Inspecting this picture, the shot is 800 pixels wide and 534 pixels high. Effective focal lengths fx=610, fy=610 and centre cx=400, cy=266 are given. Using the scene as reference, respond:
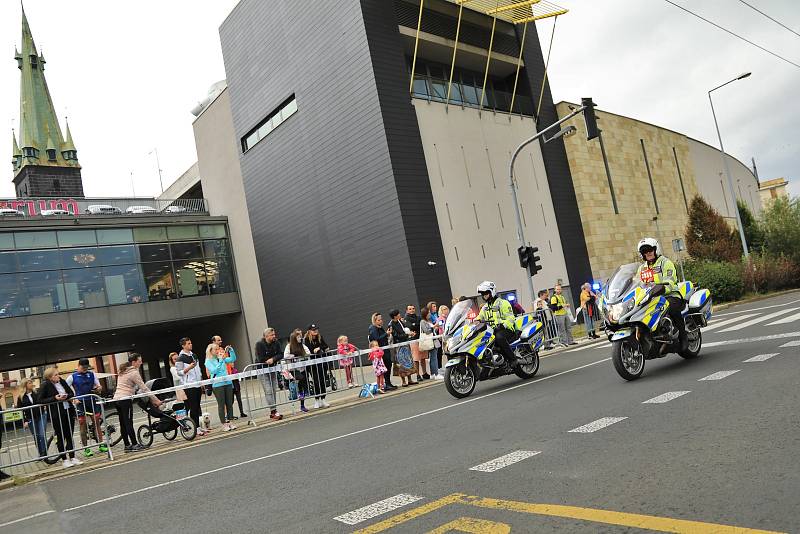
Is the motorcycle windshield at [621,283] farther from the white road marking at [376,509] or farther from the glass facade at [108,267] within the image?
the glass facade at [108,267]

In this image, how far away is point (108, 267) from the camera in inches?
1112

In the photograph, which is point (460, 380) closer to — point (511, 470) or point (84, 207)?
point (511, 470)

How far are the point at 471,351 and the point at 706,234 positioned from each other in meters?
30.9

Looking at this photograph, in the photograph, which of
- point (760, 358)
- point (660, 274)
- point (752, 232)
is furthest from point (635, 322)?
point (752, 232)

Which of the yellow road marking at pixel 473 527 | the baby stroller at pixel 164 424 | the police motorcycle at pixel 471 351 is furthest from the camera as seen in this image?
the baby stroller at pixel 164 424

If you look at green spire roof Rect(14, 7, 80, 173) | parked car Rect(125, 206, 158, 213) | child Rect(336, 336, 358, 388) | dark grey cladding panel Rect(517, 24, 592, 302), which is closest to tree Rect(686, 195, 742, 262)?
dark grey cladding panel Rect(517, 24, 592, 302)

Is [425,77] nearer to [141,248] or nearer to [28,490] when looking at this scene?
[141,248]

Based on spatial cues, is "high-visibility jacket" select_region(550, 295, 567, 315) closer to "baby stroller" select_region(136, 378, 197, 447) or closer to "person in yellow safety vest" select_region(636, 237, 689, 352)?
"person in yellow safety vest" select_region(636, 237, 689, 352)

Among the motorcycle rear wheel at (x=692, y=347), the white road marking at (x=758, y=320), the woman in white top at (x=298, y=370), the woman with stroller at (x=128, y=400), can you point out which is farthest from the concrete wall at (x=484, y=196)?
the woman with stroller at (x=128, y=400)

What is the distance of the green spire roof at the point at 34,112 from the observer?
6900cm

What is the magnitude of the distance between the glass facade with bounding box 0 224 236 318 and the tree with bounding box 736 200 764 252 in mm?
29011

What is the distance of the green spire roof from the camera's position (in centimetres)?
6900

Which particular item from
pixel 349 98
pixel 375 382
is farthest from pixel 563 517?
pixel 349 98

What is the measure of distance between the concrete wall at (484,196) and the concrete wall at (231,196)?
Result: 463 inches
